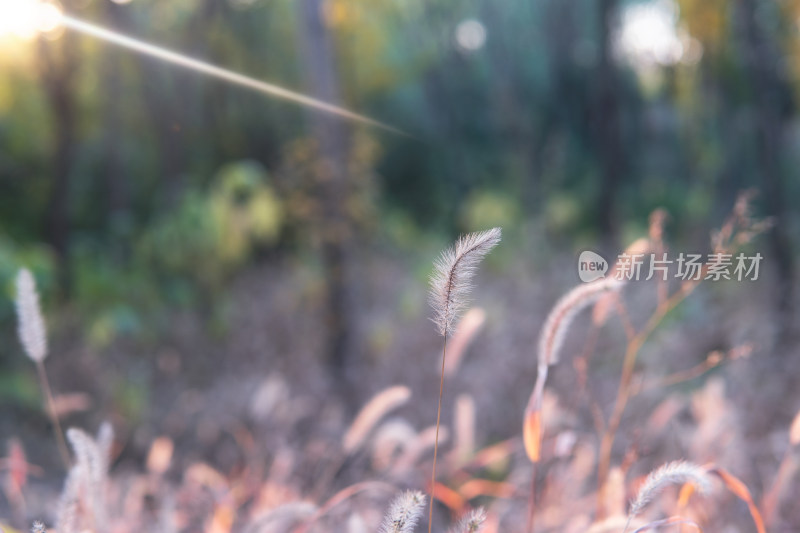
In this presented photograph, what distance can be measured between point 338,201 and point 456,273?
128 inches

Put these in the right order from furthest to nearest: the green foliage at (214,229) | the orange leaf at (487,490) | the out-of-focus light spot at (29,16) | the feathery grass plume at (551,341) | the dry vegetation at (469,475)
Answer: the green foliage at (214,229)
the out-of-focus light spot at (29,16)
the orange leaf at (487,490)
the feathery grass plume at (551,341)
the dry vegetation at (469,475)

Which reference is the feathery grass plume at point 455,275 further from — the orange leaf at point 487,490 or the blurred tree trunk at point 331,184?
the blurred tree trunk at point 331,184

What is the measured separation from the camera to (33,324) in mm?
1141

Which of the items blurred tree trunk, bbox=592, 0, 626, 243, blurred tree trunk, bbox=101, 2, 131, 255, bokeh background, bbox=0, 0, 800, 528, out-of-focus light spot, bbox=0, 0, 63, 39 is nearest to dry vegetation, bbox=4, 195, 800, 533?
bokeh background, bbox=0, 0, 800, 528

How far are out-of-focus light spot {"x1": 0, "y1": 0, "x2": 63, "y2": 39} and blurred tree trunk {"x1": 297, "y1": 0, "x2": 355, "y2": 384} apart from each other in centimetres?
148

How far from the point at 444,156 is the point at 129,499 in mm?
11142

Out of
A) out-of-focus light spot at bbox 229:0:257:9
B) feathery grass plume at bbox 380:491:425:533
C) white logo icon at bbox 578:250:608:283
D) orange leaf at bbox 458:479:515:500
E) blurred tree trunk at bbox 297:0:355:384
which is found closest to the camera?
feathery grass plume at bbox 380:491:425:533

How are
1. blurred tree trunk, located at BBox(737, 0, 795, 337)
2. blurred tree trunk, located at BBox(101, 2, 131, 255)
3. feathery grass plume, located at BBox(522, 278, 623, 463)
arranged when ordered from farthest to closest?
blurred tree trunk, located at BBox(101, 2, 131, 255), blurred tree trunk, located at BBox(737, 0, 795, 337), feathery grass plume, located at BBox(522, 278, 623, 463)

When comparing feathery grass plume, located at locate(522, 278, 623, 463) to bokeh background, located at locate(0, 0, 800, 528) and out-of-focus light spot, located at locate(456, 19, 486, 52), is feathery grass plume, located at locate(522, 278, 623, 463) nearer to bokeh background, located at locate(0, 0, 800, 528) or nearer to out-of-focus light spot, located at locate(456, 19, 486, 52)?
bokeh background, located at locate(0, 0, 800, 528)

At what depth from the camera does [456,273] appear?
2.86 ft

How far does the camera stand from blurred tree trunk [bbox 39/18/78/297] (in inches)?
210

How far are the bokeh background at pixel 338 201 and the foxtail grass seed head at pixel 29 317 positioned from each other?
1.67 metres

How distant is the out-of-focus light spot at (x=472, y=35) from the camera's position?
12.1 metres

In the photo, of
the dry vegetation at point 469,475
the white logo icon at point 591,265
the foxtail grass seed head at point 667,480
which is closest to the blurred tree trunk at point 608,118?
the dry vegetation at point 469,475
